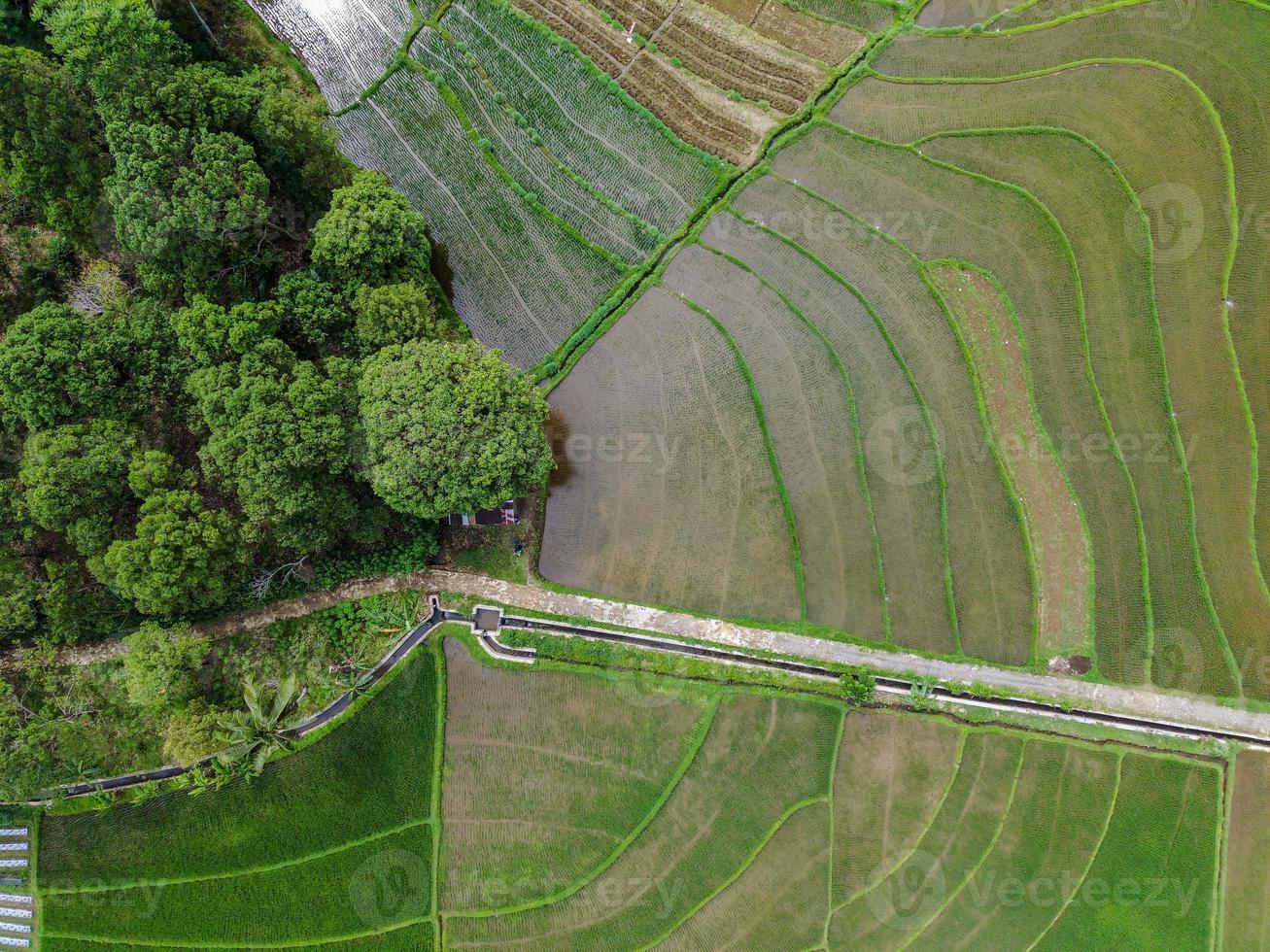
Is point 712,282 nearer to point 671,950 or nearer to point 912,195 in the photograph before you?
point 912,195

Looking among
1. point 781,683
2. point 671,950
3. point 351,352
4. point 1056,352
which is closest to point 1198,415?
point 1056,352

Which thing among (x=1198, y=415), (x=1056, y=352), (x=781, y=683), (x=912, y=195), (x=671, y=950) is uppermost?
(x=912, y=195)

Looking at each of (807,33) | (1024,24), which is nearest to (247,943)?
(807,33)

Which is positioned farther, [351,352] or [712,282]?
[712,282]

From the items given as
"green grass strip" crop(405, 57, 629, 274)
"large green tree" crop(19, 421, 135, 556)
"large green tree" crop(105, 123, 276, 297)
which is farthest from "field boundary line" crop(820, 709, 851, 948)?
"large green tree" crop(105, 123, 276, 297)

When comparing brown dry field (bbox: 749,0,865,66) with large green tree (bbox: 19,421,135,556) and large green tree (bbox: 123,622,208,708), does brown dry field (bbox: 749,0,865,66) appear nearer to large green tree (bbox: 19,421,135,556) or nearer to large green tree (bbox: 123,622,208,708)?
large green tree (bbox: 19,421,135,556)

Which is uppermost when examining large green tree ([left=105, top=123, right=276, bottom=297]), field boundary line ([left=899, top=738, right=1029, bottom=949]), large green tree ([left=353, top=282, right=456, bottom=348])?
large green tree ([left=105, top=123, right=276, bottom=297])

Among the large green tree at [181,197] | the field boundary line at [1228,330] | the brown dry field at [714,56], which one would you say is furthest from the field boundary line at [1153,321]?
the large green tree at [181,197]
